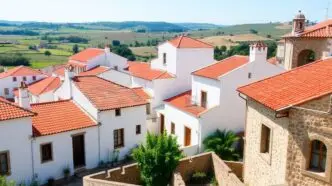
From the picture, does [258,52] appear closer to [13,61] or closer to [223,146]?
[223,146]

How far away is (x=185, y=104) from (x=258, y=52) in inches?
290

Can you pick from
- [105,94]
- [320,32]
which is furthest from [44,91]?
[320,32]

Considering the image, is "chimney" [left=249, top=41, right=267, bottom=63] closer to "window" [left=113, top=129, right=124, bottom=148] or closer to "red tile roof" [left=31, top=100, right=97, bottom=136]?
"window" [left=113, top=129, right=124, bottom=148]

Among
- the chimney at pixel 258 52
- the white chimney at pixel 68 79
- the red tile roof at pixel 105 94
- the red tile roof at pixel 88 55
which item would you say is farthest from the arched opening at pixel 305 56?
the red tile roof at pixel 88 55

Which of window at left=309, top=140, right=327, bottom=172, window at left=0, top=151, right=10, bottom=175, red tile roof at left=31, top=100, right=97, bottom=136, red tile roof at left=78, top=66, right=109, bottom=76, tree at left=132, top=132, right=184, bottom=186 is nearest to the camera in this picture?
window at left=309, top=140, right=327, bottom=172

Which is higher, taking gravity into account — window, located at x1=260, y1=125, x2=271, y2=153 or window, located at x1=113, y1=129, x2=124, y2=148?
window, located at x1=260, y1=125, x2=271, y2=153

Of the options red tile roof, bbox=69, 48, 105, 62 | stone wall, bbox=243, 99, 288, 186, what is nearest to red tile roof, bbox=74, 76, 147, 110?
stone wall, bbox=243, 99, 288, 186

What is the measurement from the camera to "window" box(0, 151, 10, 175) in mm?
19438

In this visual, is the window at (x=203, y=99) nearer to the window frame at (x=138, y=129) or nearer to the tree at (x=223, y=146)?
the tree at (x=223, y=146)

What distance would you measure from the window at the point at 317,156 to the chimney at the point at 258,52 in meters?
13.3

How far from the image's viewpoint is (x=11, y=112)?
19.6 meters

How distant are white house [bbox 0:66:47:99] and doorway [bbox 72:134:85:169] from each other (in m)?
30.6

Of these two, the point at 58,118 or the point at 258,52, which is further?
the point at 258,52

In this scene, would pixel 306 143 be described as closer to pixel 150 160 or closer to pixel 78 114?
pixel 150 160
